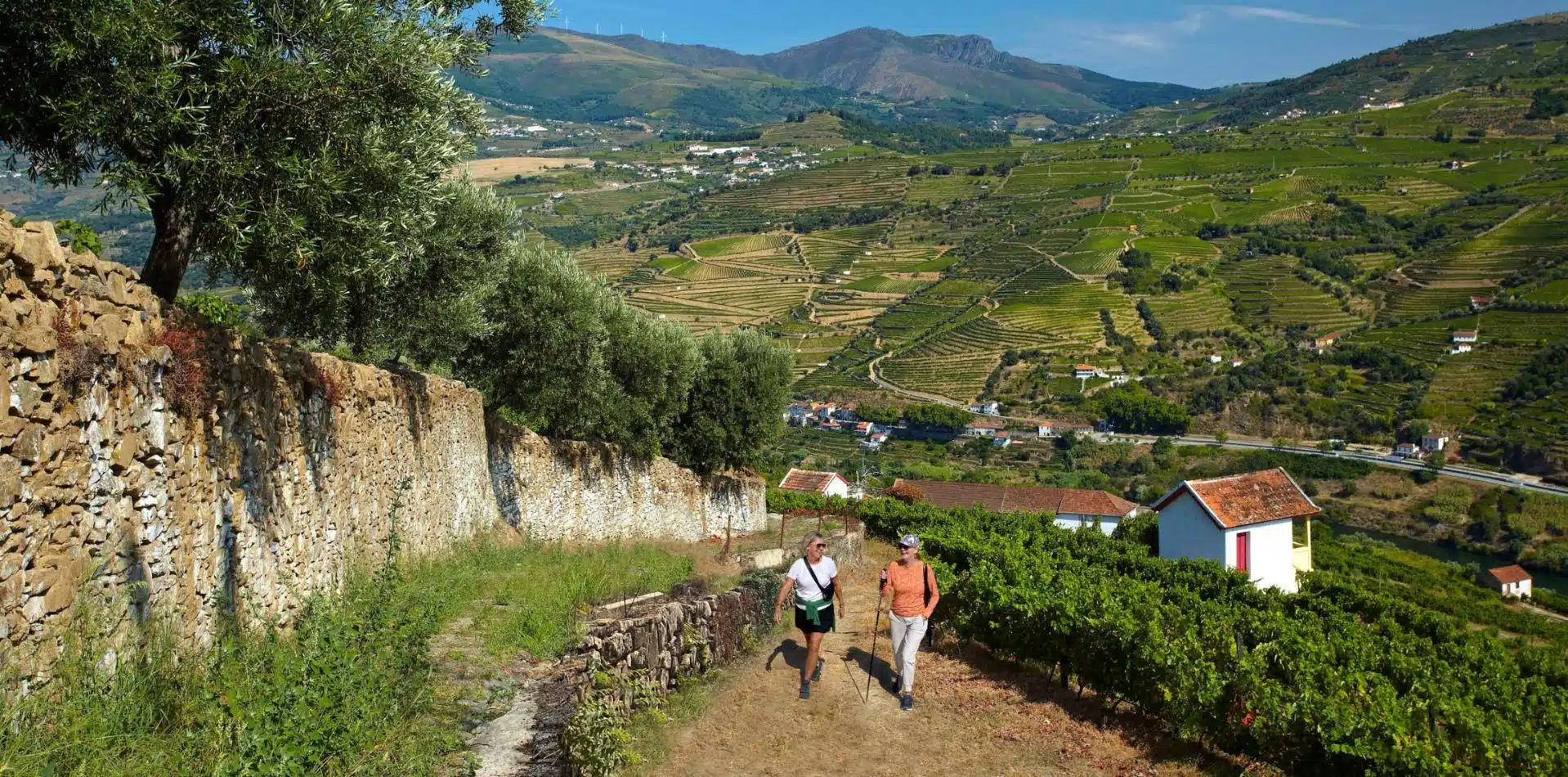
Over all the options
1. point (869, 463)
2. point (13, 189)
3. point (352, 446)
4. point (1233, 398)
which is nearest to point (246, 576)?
point (352, 446)

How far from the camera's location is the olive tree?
917cm

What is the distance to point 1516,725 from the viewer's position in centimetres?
1205

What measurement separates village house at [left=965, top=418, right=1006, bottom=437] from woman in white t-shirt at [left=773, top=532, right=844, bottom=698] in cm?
10155

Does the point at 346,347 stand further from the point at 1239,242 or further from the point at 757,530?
the point at 1239,242

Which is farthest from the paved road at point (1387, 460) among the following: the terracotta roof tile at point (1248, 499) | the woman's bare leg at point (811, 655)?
the woman's bare leg at point (811, 655)

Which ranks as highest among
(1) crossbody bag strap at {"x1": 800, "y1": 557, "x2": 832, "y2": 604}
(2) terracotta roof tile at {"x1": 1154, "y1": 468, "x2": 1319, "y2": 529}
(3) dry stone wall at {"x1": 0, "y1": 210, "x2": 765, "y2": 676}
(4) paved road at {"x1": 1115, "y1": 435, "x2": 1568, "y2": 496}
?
(3) dry stone wall at {"x1": 0, "y1": 210, "x2": 765, "y2": 676}

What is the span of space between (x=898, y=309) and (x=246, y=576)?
140419mm

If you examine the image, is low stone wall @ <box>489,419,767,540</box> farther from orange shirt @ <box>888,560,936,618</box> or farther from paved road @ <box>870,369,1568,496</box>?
paved road @ <box>870,369,1568,496</box>

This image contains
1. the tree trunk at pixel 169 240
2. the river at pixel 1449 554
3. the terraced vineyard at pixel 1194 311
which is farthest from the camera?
the terraced vineyard at pixel 1194 311

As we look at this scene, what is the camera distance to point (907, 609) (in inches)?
467

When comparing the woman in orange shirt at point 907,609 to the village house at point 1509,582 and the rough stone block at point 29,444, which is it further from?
the village house at point 1509,582

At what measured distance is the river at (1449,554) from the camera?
7225cm

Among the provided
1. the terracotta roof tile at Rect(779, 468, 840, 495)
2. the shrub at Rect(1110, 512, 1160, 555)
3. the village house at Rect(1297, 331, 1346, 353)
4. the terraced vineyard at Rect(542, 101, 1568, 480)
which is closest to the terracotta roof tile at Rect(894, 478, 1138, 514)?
the terracotta roof tile at Rect(779, 468, 840, 495)

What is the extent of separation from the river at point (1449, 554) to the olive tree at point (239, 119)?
259ft
